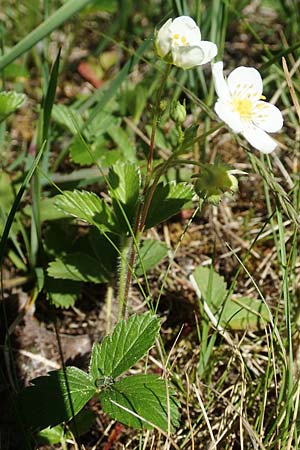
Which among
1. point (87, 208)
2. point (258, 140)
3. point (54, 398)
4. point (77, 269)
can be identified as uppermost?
point (258, 140)

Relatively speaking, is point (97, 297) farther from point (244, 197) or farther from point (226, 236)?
point (244, 197)

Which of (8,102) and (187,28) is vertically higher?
(187,28)

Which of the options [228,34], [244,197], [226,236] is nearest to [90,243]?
[226,236]

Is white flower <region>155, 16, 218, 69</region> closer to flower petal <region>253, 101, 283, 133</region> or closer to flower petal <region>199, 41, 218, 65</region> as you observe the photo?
flower petal <region>199, 41, 218, 65</region>

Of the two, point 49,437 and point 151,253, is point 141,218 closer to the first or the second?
point 151,253

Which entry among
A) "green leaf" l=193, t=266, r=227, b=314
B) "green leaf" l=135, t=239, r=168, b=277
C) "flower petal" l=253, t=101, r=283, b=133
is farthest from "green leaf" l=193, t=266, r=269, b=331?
"flower petal" l=253, t=101, r=283, b=133

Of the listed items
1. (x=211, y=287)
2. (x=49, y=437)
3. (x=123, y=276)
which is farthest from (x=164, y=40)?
(x=49, y=437)
